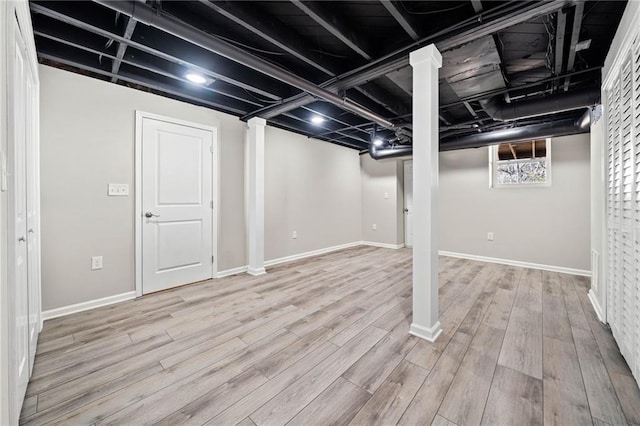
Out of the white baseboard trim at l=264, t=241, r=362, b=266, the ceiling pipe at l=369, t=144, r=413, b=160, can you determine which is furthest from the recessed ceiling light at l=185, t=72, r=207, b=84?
the ceiling pipe at l=369, t=144, r=413, b=160

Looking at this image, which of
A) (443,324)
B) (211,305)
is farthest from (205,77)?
(443,324)

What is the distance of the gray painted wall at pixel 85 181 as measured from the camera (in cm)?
237

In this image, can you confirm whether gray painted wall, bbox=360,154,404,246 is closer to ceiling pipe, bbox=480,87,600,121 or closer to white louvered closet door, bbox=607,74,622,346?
ceiling pipe, bbox=480,87,600,121

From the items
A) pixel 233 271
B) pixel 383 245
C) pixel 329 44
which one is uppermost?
pixel 329 44

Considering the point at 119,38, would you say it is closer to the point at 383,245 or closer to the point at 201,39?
the point at 201,39

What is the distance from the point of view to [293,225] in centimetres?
471

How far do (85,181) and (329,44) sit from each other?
9.20 ft

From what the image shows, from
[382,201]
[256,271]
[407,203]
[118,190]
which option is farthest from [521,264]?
[118,190]

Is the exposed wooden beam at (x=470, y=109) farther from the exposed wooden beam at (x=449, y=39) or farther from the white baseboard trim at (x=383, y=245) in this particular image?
the white baseboard trim at (x=383, y=245)

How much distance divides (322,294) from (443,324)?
4.29ft

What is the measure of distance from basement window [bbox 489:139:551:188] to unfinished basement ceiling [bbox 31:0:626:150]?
0.86 metres

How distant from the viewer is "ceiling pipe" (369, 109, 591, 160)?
323 centimetres

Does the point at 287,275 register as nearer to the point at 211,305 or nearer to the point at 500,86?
the point at 211,305

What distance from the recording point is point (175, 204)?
321cm
